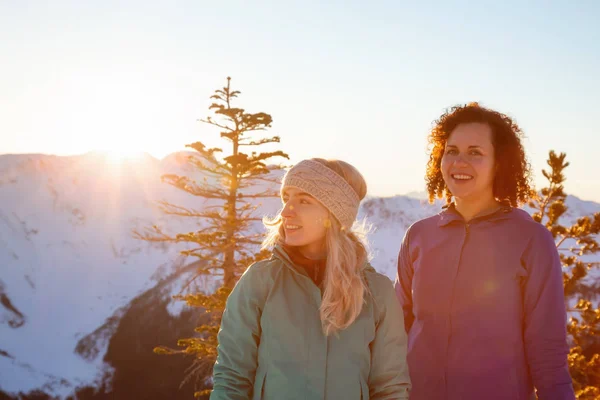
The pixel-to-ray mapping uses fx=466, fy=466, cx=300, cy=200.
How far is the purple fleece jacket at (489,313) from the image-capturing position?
287 centimetres

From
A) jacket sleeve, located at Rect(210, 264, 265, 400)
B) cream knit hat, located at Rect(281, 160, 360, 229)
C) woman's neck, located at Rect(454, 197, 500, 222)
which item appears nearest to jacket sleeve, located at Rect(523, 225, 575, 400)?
woman's neck, located at Rect(454, 197, 500, 222)

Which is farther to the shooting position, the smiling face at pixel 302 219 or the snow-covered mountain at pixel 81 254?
the snow-covered mountain at pixel 81 254

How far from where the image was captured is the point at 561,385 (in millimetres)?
2750

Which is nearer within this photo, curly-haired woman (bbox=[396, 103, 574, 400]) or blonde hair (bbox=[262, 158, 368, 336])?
blonde hair (bbox=[262, 158, 368, 336])

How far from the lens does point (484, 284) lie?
10.4ft

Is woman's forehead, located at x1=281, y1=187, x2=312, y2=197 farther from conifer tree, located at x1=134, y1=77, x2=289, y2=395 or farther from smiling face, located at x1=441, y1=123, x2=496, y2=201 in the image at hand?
conifer tree, located at x1=134, y1=77, x2=289, y2=395

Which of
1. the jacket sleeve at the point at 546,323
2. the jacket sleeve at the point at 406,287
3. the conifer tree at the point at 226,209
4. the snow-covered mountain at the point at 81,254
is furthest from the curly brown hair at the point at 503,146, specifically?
the snow-covered mountain at the point at 81,254

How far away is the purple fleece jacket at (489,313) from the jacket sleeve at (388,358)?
1.94 feet

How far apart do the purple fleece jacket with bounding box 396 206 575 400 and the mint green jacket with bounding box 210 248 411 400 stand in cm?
60

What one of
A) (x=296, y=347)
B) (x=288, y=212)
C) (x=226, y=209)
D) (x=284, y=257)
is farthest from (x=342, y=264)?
(x=226, y=209)

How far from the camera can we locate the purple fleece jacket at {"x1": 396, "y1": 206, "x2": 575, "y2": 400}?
9.42 ft

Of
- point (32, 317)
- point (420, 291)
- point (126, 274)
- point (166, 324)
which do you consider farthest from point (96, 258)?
point (420, 291)

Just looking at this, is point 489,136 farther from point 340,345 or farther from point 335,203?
point 340,345

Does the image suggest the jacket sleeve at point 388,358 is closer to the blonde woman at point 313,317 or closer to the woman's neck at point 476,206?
the blonde woman at point 313,317
